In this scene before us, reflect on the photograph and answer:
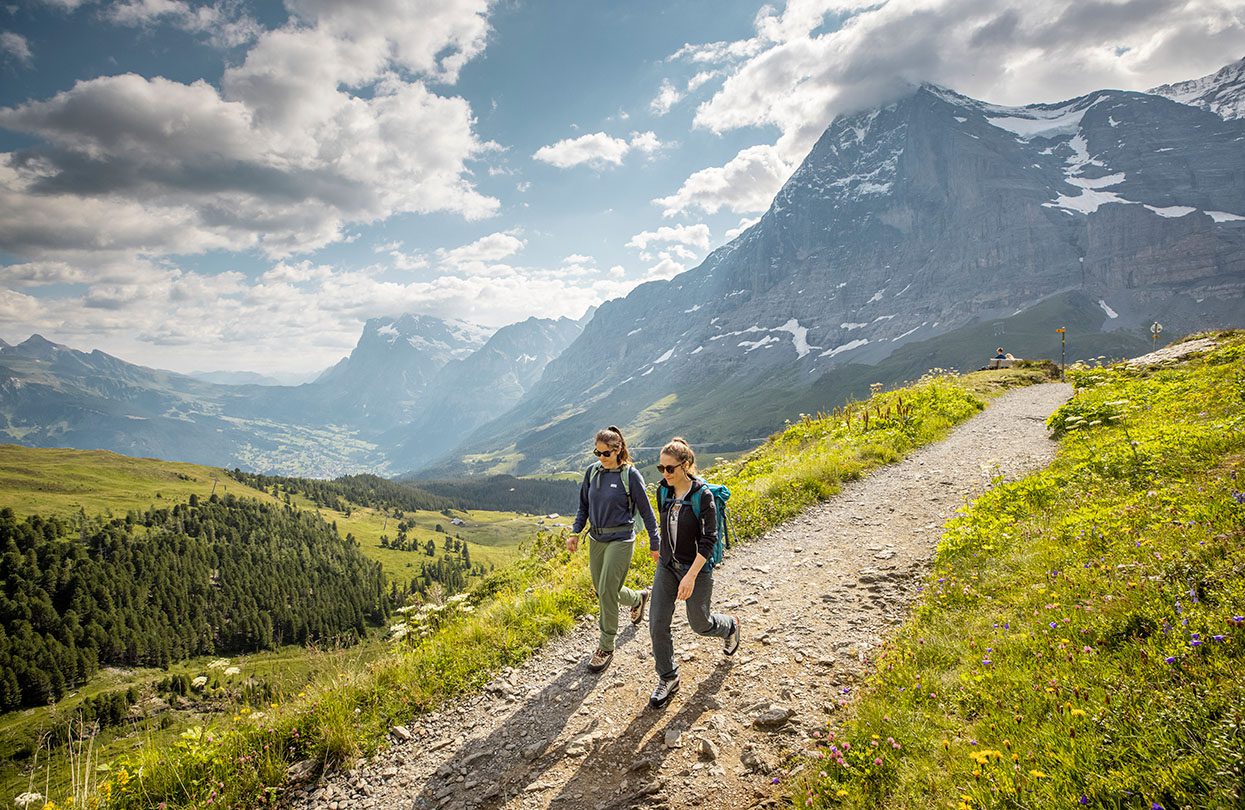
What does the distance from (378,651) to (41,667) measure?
733 ft

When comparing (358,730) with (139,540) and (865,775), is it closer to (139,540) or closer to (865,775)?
(865,775)

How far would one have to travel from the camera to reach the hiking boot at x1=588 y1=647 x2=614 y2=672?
8289 mm

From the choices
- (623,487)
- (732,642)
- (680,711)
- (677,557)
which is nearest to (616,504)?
(623,487)

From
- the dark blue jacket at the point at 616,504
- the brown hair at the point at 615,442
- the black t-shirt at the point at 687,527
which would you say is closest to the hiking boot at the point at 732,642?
the black t-shirt at the point at 687,527

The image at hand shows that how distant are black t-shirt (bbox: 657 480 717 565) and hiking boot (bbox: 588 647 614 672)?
2.21m

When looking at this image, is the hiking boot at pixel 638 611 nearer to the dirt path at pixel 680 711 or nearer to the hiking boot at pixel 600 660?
the dirt path at pixel 680 711

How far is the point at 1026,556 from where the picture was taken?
7.31 m

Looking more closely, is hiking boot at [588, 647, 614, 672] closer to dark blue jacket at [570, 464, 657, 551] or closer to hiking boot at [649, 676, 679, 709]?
hiking boot at [649, 676, 679, 709]

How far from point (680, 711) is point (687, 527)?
2.47m

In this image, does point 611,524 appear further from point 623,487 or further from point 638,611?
point 638,611

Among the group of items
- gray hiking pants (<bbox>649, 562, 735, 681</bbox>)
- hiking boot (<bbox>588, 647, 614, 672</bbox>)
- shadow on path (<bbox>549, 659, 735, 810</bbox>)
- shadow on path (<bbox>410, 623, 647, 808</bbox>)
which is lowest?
shadow on path (<bbox>410, 623, 647, 808</bbox>)

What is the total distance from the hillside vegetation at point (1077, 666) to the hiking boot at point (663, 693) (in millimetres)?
2192

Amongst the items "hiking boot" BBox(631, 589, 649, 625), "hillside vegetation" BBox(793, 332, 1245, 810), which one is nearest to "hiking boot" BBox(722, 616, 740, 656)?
"hiking boot" BBox(631, 589, 649, 625)

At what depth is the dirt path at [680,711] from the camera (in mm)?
5922
